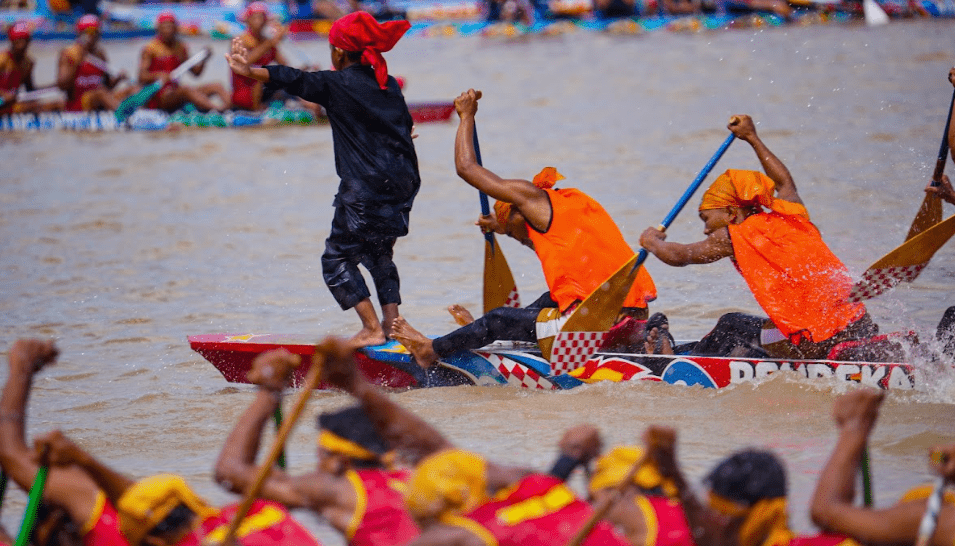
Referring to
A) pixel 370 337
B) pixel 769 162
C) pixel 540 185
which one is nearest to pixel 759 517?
pixel 540 185

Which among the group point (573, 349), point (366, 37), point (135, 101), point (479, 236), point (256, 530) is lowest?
point (479, 236)

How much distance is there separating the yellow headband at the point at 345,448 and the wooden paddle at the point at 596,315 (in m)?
2.48

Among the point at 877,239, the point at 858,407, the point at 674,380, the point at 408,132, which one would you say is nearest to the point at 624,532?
the point at 858,407

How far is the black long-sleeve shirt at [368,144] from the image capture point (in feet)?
19.9

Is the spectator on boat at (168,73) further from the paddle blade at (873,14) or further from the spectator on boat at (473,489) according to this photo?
the paddle blade at (873,14)

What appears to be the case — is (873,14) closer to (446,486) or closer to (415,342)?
(415,342)

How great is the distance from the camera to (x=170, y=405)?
6.49 meters

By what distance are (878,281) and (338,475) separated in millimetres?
3289

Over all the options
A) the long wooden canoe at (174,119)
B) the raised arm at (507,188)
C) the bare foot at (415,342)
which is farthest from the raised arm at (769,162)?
the long wooden canoe at (174,119)

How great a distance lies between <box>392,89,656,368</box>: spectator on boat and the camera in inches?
234

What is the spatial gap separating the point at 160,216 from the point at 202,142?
4.16 meters

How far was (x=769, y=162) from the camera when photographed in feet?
20.3

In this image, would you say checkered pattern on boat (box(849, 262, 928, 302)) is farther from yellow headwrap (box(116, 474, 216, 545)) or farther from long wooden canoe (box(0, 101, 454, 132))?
long wooden canoe (box(0, 101, 454, 132))

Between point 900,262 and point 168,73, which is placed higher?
point 900,262
